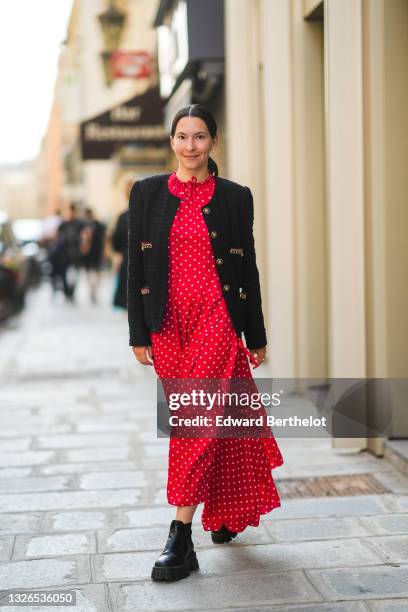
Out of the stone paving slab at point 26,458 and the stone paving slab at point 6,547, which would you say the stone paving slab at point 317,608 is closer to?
the stone paving slab at point 6,547

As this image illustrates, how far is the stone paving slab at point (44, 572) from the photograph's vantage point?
13.6ft

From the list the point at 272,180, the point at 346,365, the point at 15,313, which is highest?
the point at 272,180

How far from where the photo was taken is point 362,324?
20.3 ft

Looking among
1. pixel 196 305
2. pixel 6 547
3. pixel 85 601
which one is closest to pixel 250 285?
pixel 196 305

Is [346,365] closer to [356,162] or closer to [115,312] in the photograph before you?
[356,162]

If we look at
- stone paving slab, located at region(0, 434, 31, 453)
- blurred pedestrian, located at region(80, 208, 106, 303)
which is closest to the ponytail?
stone paving slab, located at region(0, 434, 31, 453)

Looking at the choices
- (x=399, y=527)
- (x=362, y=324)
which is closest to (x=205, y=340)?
(x=399, y=527)

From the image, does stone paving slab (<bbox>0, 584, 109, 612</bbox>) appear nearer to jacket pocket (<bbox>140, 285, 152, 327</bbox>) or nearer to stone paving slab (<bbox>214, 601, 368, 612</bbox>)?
stone paving slab (<bbox>214, 601, 368, 612</bbox>)

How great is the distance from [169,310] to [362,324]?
7.18 feet

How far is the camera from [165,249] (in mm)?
4266

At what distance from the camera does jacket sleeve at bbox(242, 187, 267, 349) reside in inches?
173

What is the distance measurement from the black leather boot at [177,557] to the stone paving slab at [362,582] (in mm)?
486

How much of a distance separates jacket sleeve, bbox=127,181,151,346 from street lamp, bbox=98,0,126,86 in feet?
48.3

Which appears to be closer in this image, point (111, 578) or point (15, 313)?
point (111, 578)
